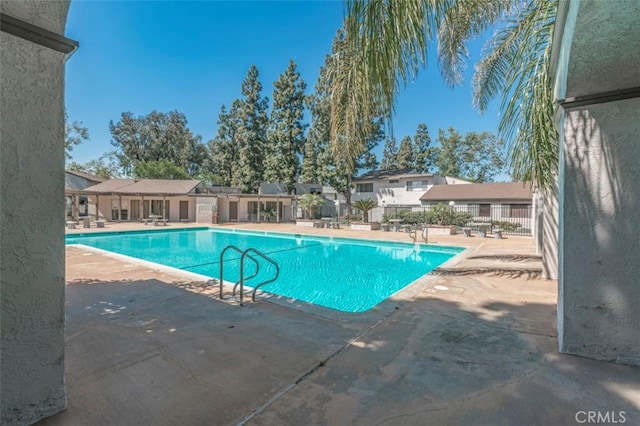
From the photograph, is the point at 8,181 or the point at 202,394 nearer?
the point at 8,181

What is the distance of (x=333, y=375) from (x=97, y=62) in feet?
64.6

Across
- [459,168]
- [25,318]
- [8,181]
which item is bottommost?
[25,318]

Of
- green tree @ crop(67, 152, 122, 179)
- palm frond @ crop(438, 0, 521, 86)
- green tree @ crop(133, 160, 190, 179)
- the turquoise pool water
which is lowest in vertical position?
the turquoise pool water

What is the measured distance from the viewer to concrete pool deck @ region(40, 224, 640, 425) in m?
2.36

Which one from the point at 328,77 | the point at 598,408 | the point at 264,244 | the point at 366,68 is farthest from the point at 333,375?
the point at 264,244

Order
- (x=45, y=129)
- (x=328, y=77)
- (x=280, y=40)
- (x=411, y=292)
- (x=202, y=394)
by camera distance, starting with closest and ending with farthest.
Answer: (x=45, y=129), (x=202, y=394), (x=328, y=77), (x=411, y=292), (x=280, y=40)

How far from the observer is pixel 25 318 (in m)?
1.99

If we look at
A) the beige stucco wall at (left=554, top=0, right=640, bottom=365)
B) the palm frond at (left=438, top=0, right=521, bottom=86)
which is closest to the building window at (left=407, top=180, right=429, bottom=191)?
the palm frond at (left=438, top=0, right=521, bottom=86)

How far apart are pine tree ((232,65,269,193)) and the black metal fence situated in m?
13.5

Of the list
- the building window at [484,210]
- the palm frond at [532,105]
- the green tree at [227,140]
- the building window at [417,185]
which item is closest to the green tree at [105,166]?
the green tree at [227,140]

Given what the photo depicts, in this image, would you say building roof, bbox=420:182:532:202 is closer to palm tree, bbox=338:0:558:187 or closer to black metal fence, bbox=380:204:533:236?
black metal fence, bbox=380:204:533:236

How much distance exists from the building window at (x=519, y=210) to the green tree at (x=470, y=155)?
1853 cm

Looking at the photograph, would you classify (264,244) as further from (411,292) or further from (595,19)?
(595,19)

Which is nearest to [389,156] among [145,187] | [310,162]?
[310,162]
